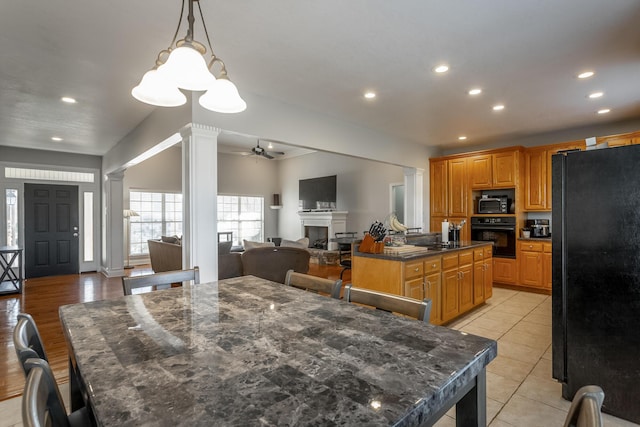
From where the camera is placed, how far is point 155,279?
2092 mm

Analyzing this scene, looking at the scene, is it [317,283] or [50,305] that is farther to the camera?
[50,305]

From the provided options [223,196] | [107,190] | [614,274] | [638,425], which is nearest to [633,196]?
[614,274]

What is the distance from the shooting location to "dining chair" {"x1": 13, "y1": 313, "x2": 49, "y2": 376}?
37.9 inches

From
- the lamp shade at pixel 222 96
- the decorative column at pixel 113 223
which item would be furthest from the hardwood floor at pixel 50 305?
the lamp shade at pixel 222 96

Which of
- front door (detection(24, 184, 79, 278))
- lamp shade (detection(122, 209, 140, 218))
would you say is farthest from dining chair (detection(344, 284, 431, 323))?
front door (detection(24, 184, 79, 278))

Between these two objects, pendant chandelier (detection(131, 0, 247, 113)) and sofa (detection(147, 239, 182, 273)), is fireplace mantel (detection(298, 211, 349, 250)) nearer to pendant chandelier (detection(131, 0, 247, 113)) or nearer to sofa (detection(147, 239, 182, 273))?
sofa (detection(147, 239, 182, 273))

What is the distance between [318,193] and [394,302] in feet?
24.4

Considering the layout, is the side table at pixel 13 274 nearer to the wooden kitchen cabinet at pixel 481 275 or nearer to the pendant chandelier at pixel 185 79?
the pendant chandelier at pixel 185 79

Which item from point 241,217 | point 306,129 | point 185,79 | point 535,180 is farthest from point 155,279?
point 241,217

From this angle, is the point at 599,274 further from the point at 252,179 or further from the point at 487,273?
the point at 252,179

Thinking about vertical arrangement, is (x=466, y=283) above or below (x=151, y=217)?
below

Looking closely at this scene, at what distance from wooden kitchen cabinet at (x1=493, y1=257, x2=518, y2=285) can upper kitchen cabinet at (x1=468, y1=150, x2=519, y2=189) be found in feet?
4.26

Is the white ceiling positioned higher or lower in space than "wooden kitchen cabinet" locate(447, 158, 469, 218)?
higher

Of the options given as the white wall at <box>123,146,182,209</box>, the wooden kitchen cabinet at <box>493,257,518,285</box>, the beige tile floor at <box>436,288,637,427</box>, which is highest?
the white wall at <box>123,146,182,209</box>
